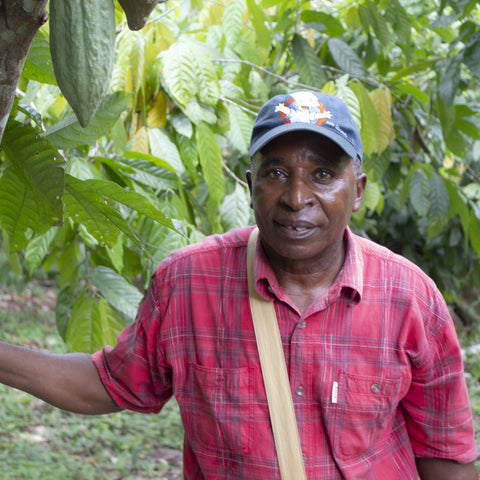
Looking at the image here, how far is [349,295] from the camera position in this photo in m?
1.20

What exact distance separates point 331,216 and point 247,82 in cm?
107

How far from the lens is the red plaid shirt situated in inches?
45.3

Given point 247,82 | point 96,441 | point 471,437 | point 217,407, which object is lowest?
point 96,441

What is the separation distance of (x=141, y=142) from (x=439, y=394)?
36.0 inches

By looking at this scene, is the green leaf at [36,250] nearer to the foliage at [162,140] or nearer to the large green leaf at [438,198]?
the foliage at [162,140]

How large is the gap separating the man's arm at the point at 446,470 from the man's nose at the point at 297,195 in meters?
0.58

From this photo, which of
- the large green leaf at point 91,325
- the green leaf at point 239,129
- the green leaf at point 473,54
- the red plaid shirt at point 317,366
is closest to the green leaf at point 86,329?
the large green leaf at point 91,325

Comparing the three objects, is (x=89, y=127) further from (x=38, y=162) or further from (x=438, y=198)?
(x=438, y=198)

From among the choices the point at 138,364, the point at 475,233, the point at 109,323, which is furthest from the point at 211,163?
the point at 475,233

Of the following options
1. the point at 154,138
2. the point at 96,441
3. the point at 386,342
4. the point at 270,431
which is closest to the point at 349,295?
the point at 386,342

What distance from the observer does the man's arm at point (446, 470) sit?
→ 1.24 meters

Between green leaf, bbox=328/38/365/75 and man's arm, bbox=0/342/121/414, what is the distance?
4.59 ft

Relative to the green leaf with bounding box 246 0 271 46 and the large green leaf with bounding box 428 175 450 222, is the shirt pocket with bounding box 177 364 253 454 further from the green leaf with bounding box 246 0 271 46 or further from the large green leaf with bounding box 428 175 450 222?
the large green leaf with bounding box 428 175 450 222

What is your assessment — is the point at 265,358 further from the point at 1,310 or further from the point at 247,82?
the point at 1,310
